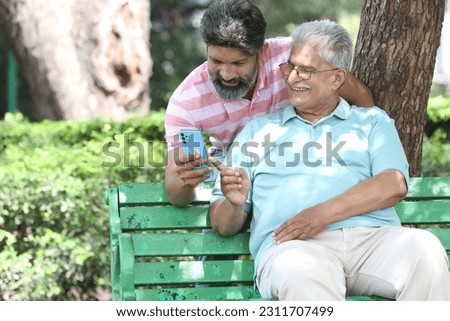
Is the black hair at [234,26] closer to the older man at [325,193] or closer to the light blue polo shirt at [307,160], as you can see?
the older man at [325,193]

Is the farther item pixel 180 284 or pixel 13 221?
pixel 13 221

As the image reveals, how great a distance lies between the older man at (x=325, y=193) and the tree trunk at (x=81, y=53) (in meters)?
6.19

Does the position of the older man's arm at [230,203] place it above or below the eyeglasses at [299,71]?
below

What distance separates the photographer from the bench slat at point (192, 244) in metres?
4.25

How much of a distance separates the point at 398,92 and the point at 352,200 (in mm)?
852

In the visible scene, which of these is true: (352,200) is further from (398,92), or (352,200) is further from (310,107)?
(398,92)

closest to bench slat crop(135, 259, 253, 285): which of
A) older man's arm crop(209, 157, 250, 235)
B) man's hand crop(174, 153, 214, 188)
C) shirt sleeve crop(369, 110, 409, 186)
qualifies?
older man's arm crop(209, 157, 250, 235)

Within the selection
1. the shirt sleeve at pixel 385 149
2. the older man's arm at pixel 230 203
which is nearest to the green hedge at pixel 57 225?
the older man's arm at pixel 230 203

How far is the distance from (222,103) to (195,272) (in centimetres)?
73

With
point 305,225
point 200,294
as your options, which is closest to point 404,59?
point 305,225

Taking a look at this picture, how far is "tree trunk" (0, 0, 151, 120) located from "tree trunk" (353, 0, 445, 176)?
19.2ft

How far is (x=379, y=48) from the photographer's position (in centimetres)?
470

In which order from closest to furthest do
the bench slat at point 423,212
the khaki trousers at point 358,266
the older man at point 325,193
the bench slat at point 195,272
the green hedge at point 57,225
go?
1. the khaki trousers at point 358,266
2. the older man at point 325,193
3. the bench slat at point 195,272
4. the bench slat at point 423,212
5. the green hedge at point 57,225
